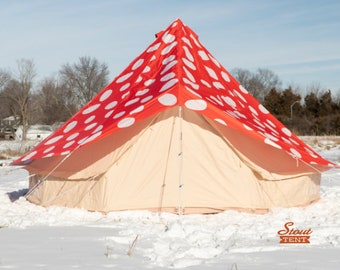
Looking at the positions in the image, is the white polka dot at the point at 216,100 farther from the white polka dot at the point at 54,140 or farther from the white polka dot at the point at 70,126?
the white polka dot at the point at 54,140

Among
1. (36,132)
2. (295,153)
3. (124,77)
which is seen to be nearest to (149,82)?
(124,77)

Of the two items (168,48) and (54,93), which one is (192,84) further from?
(54,93)

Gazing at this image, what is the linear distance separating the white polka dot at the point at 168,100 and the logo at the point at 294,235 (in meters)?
1.88

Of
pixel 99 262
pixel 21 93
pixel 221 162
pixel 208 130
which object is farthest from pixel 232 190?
pixel 21 93

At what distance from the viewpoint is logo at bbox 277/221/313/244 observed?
4762 mm

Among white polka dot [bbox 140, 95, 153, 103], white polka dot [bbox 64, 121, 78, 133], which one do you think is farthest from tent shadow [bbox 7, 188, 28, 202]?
white polka dot [bbox 140, 95, 153, 103]

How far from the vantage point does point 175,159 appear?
22.1 feet

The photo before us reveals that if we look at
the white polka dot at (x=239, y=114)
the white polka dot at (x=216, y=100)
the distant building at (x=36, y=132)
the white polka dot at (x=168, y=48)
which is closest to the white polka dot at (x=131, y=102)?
the white polka dot at (x=216, y=100)

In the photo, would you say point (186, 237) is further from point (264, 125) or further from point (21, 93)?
point (21, 93)

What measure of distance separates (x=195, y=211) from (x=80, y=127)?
185 cm

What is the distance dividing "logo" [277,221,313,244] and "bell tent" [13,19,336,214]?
53.1 inches

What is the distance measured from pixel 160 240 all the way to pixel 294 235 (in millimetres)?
1207

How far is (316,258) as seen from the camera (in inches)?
161

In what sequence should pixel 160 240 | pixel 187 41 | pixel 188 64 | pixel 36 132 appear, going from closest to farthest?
pixel 160 240, pixel 188 64, pixel 187 41, pixel 36 132
